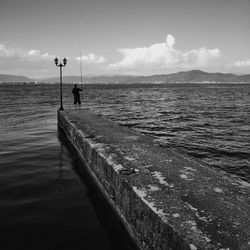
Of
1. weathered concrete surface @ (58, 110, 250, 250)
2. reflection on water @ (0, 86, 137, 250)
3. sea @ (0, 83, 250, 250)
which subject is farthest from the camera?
sea @ (0, 83, 250, 250)

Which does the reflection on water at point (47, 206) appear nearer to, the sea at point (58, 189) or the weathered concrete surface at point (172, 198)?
the sea at point (58, 189)

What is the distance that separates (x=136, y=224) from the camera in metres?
4.22

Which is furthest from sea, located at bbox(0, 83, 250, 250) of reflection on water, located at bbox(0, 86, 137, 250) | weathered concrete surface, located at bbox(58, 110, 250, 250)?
weathered concrete surface, located at bbox(58, 110, 250, 250)

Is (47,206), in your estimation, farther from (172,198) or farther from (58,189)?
(172,198)

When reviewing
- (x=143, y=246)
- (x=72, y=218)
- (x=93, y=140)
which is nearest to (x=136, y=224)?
(x=143, y=246)

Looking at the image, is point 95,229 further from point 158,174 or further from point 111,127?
point 111,127

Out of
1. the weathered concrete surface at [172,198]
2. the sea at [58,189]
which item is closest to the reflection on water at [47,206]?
the sea at [58,189]

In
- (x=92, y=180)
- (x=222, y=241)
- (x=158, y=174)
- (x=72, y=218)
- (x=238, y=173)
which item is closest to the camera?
(x=222, y=241)

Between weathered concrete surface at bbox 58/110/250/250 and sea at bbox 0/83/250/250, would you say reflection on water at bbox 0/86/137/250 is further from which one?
weathered concrete surface at bbox 58/110/250/250

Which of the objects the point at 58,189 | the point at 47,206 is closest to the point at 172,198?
the point at 47,206

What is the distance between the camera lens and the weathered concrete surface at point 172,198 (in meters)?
3.05

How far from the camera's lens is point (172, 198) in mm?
3891

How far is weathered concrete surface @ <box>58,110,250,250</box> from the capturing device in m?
3.05

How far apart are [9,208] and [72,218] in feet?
5.43
